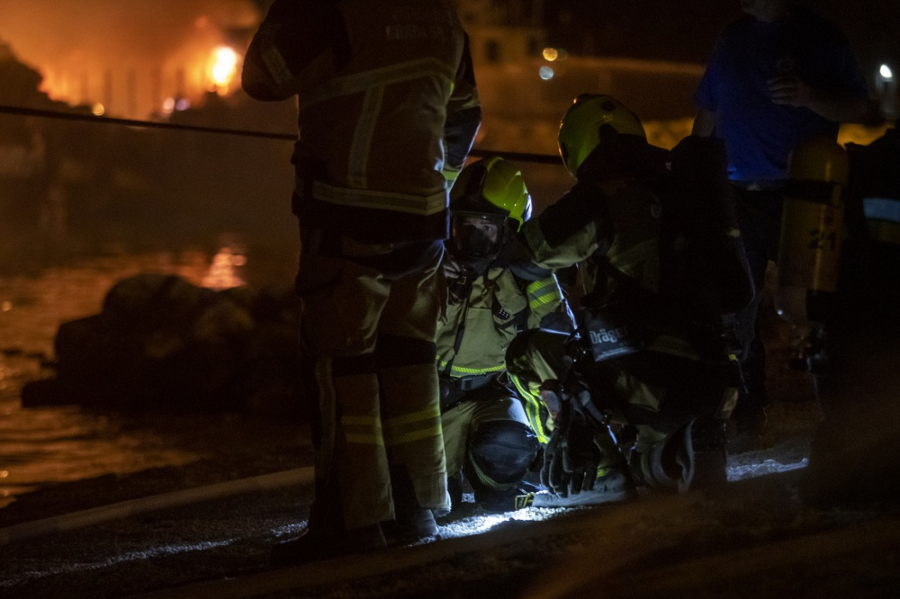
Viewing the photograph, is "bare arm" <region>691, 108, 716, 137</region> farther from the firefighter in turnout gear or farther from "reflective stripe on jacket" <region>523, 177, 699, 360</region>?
the firefighter in turnout gear

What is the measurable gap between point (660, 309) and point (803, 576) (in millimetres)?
1186

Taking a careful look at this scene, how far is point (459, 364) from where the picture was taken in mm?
4723

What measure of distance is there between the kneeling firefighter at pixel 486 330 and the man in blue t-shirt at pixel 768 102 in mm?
946

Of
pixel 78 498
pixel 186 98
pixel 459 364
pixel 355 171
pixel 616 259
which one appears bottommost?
pixel 78 498

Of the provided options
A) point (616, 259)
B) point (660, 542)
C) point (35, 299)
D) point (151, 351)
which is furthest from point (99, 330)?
point (660, 542)

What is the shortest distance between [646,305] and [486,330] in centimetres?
114

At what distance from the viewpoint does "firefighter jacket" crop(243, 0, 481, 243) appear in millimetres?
3205

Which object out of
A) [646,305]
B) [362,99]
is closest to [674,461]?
[646,305]

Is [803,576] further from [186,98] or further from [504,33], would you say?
[186,98]

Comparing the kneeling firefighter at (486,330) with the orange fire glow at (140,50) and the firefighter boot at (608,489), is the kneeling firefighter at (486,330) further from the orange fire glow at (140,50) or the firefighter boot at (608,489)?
the orange fire glow at (140,50)

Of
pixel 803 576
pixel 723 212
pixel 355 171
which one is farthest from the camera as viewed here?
pixel 723 212

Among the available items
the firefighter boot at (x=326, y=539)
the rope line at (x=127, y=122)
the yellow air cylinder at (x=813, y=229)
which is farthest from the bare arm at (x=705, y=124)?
the firefighter boot at (x=326, y=539)

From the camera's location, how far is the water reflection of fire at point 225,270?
17.1m

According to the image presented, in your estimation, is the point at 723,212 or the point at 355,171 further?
the point at 723,212
